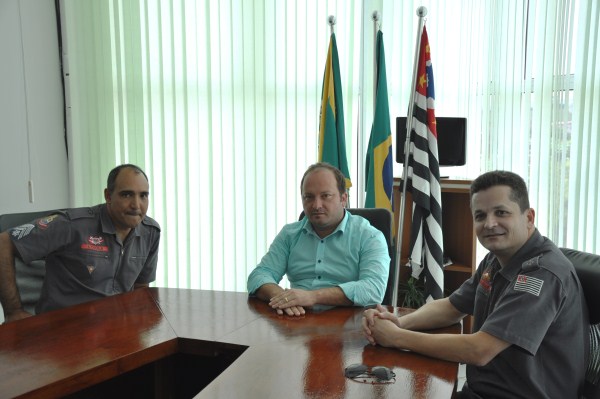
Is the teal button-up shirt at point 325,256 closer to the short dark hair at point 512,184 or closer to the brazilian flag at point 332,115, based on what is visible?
the short dark hair at point 512,184

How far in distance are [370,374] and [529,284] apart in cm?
52

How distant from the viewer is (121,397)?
2131mm

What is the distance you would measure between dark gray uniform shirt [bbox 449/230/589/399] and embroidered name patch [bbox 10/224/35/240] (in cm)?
186

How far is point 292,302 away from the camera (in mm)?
2012

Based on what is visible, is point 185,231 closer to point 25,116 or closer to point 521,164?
point 25,116

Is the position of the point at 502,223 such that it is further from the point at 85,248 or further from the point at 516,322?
the point at 85,248

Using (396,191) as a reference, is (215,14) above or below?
above

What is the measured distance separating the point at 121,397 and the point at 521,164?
2.90 meters

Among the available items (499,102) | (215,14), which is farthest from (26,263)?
(499,102)

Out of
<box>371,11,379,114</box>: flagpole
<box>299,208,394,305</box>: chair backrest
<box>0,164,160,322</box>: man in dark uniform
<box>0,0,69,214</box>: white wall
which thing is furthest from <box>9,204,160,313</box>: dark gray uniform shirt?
<box>371,11,379,114</box>: flagpole

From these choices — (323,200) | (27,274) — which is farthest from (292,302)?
(27,274)

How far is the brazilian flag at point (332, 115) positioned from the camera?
3.76 meters

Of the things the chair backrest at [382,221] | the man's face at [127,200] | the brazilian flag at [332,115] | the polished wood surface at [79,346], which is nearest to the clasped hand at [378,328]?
the polished wood surface at [79,346]

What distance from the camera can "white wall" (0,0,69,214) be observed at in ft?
13.0
